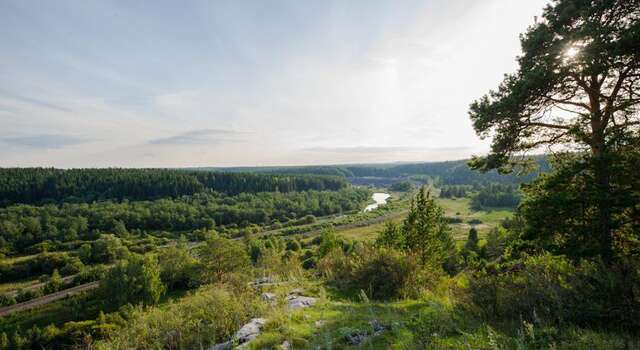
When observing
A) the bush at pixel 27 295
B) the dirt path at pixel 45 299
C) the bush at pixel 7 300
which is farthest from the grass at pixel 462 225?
the bush at pixel 7 300

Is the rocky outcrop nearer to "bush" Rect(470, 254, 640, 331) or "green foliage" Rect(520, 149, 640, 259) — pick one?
"bush" Rect(470, 254, 640, 331)

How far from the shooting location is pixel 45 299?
128 ft

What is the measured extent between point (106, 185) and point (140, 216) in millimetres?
48561

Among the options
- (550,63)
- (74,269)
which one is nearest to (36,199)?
(74,269)

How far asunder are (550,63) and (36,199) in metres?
155

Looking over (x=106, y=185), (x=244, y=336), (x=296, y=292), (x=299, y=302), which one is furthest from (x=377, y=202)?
(x=244, y=336)

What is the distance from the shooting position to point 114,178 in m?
120

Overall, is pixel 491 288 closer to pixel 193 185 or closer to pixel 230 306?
pixel 230 306

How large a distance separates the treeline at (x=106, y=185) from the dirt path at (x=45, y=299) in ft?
254

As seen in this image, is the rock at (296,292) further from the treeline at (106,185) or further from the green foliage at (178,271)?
the treeline at (106,185)

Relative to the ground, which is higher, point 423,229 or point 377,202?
point 423,229

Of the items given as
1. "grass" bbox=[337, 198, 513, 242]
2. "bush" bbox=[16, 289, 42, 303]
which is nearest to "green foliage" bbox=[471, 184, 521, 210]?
"grass" bbox=[337, 198, 513, 242]

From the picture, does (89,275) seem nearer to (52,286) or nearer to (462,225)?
(52,286)

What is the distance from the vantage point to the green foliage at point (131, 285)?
32.9 m
